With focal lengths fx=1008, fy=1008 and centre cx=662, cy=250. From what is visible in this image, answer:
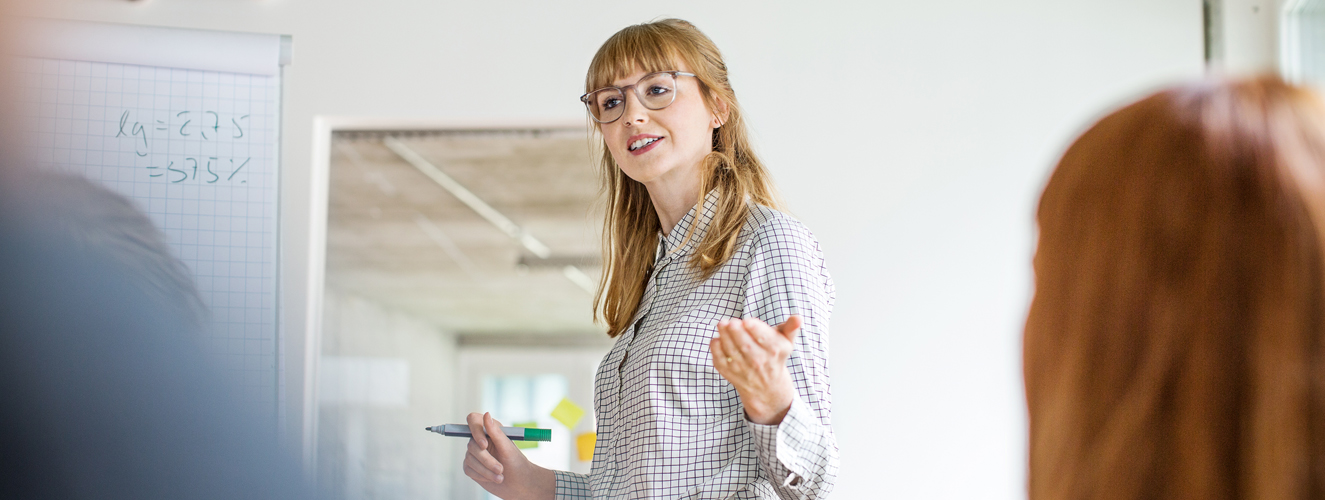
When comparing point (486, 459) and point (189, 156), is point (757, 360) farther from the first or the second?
point (189, 156)

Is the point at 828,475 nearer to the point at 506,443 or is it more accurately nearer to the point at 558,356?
the point at 506,443

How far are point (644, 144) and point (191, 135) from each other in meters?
1.25

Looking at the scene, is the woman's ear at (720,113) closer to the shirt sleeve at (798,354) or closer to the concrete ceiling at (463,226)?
the shirt sleeve at (798,354)

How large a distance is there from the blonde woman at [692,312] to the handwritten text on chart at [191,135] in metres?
1.00

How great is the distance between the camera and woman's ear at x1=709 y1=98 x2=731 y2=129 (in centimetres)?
154

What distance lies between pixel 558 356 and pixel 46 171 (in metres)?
11.9

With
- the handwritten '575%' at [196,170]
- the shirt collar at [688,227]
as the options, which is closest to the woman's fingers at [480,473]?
the shirt collar at [688,227]

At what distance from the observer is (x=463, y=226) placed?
752 centimetres

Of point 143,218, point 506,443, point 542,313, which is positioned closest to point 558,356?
point 542,313

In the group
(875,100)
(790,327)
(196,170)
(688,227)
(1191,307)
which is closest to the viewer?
(1191,307)

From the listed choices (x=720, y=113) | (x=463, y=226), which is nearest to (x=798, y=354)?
(x=720, y=113)

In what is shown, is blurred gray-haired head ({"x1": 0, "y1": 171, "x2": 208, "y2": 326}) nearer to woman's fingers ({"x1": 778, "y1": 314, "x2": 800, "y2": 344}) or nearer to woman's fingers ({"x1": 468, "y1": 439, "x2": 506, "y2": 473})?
woman's fingers ({"x1": 778, "y1": 314, "x2": 800, "y2": 344})

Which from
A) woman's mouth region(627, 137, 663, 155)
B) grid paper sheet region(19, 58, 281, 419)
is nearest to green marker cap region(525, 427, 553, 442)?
woman's mouth region(627, 137, 663, 155)

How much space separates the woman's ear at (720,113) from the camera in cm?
154
